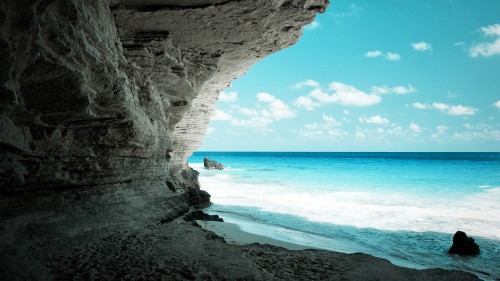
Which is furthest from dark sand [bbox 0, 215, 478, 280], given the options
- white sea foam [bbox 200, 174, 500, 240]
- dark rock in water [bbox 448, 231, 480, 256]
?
white sea foam [bbox 200, 174, 500, 240]

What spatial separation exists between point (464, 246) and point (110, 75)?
7863mm

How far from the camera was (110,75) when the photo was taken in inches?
178

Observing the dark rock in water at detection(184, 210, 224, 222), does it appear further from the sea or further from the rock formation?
the sea

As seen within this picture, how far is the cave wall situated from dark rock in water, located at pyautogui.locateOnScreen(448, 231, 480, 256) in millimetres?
5807

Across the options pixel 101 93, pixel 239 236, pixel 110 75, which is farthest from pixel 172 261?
pixel 239 236

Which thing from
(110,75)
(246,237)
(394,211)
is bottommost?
(394,211)

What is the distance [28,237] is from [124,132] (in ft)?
6.79

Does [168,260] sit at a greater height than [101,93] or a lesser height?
lesser

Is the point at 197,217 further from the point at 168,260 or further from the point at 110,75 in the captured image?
the point at 110,75

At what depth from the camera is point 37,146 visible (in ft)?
12.8

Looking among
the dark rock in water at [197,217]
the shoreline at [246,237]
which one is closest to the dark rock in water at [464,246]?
the shoreline at [246,237]

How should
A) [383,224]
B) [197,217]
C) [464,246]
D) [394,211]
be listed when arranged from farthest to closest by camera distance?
[394,211]
[383,224]
[197,217]
[464,246]

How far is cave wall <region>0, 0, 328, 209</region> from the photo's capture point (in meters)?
3.46

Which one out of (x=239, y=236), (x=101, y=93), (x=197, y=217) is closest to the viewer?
(x=101, y=93)
